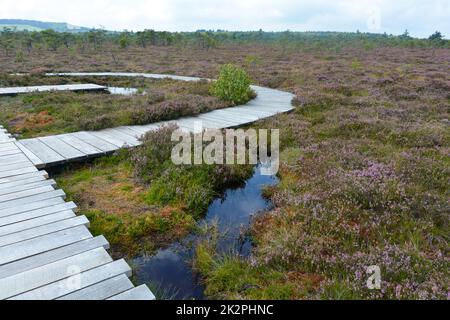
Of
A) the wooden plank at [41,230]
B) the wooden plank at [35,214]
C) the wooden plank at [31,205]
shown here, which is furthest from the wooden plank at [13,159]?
the wooden plank at [41,230]

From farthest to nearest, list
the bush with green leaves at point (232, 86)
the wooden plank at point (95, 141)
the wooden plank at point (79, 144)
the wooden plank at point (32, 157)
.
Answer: the bush with green leaves at point (232, 86) → the wooden plank at point (95, 141) → the wooden plank at point (79, 144) → the wooden plank at point (32, 157)

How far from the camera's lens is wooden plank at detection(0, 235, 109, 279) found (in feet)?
11.8

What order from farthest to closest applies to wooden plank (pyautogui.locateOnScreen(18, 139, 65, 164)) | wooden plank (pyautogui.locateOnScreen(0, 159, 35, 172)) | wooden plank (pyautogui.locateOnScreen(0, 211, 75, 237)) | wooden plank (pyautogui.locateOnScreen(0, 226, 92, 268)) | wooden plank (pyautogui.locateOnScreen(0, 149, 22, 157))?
wooden plank (pyautogui.locateOnScreen(0, 149, 22, 157)), wooden plank (pyautogui.locateOnScreen(18, 139, 65, 164)), wooden plank (pyautogui.locateOnScreen(0, 159, 35, 172)), wooden plank (pyautogui.locateOnScreen(0, 211, 75, 237)), wooden plank (pyautogui.locateOnScreen(0, 226, 92, 268))

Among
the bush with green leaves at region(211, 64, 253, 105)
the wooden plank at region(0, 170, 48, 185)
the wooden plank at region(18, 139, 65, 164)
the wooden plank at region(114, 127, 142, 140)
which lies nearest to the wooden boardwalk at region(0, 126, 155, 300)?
the wooden plank at region(0, 170, 48, 185)

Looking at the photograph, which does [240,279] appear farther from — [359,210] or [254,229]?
[359,210]

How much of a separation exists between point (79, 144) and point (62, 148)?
1.46 feet

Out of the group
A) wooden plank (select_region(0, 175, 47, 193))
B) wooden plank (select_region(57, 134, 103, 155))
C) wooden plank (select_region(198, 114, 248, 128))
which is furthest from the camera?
wooden plank (select_region(198, 114, 248, 128))

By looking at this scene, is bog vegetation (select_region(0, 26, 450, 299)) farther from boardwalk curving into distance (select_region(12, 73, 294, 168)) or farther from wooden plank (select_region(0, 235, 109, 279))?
wooden plank (select_region(0, 235, 109, 279))

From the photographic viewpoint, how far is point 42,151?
7430 mm

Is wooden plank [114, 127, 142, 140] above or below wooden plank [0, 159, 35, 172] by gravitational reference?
above

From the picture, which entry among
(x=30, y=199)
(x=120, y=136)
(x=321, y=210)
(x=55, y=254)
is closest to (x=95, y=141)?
(x=120, y=136)

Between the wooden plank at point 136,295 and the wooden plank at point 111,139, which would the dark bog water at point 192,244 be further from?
the wooden plank at point 111,139

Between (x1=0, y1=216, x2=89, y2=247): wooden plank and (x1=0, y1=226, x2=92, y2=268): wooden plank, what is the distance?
0.07 metres

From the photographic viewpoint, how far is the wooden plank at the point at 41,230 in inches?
161
